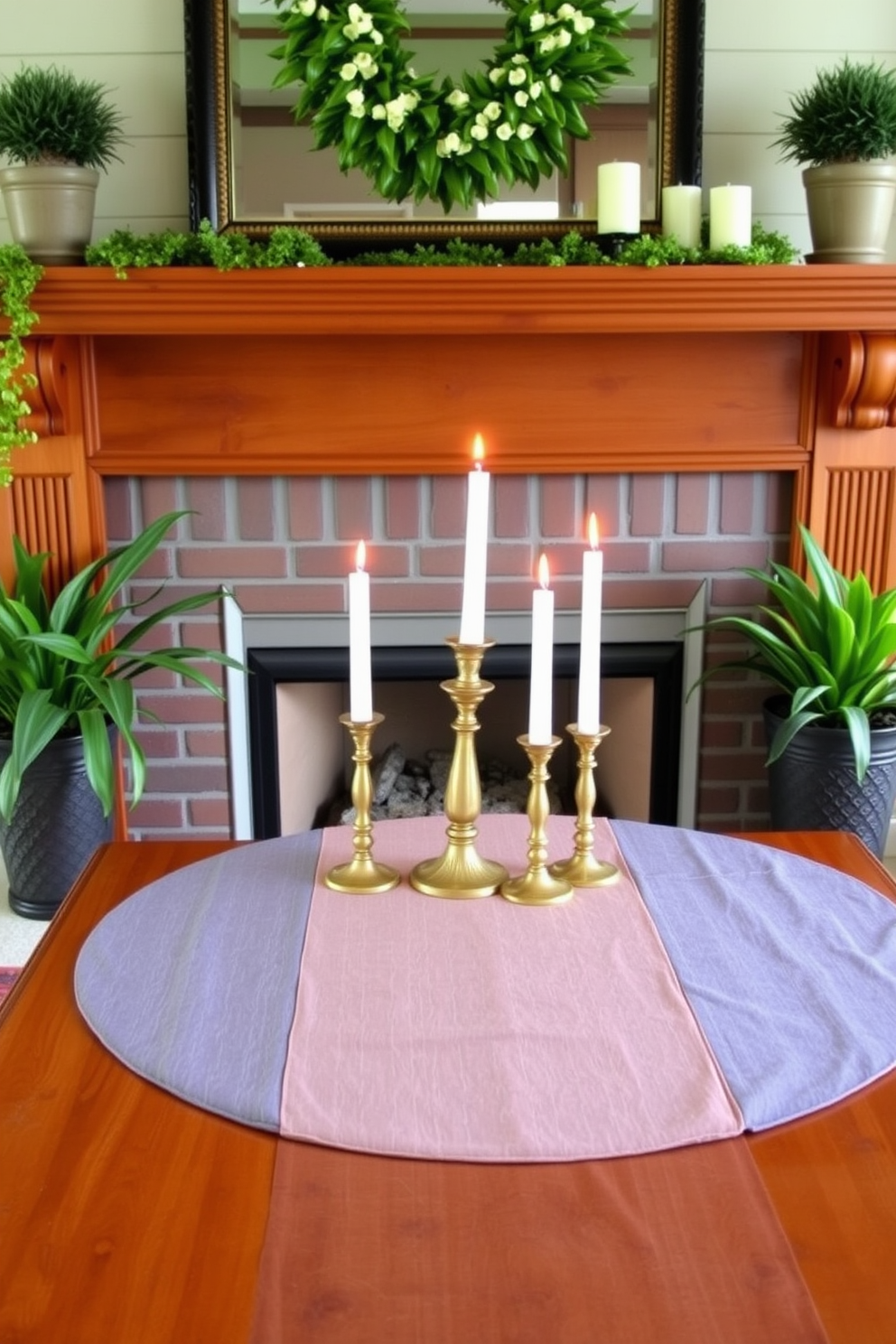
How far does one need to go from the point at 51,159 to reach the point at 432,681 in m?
1.23

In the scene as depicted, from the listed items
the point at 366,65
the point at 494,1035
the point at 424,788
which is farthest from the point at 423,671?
the point at 494,1035

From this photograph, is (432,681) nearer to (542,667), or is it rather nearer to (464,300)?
(464,300)

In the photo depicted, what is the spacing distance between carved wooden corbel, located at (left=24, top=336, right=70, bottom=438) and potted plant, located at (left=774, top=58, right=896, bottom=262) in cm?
133

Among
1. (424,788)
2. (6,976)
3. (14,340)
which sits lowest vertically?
(6,976)

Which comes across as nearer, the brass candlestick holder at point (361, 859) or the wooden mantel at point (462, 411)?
the brass candlestick holder at point (361, 859)

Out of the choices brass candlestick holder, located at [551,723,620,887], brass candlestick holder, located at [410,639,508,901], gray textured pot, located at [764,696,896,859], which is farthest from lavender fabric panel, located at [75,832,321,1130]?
gray textured pot, located at [764,696,896,859]

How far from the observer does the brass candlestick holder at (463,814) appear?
122 cm

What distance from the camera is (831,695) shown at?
233 cm

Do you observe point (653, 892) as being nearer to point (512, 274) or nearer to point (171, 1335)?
point (171, 1335)

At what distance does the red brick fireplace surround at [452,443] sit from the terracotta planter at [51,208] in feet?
0.43

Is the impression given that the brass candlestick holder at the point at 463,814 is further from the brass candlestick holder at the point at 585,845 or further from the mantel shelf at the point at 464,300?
the mantel shelf at the point at 464,300

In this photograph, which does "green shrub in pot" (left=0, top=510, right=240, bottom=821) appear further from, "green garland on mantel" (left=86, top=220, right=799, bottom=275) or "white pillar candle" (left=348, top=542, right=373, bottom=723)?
"white pillar candle" (left=348, top=542, right=373, bottom=723)

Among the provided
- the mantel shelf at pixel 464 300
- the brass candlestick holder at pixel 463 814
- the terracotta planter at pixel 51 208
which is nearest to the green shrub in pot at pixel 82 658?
the mantel shelf at pixel 464 300

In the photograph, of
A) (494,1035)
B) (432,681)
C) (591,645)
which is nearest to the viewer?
→ (494,1035)
